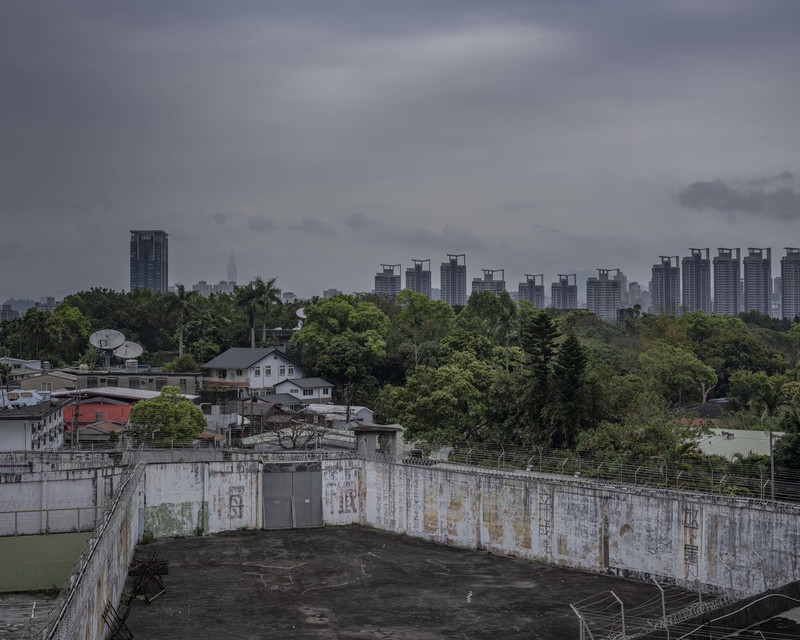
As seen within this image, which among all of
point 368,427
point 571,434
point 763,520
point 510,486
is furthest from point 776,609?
point 368,427

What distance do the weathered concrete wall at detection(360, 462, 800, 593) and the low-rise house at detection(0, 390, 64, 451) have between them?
19.4m

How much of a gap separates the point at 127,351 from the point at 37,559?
168 ft

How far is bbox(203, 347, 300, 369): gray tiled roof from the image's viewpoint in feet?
263

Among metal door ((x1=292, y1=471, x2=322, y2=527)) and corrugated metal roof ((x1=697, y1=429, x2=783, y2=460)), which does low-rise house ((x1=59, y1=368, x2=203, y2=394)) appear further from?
corrugated metal roof ((x1=697, y1=429, x2=783, y2=460))

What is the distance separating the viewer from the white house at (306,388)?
77562mm

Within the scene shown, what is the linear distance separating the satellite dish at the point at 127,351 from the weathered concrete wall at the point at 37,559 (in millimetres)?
48665

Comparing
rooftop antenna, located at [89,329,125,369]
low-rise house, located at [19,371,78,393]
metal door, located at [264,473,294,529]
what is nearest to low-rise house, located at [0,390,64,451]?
metal door, located at [264,473,294,529]

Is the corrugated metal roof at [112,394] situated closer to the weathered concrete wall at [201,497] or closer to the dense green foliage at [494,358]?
the dense green foliage at [494,358]

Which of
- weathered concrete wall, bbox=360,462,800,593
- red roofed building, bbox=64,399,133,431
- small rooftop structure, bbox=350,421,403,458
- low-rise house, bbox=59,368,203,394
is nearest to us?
weathered concrete wall, bbox=360,462,800,593

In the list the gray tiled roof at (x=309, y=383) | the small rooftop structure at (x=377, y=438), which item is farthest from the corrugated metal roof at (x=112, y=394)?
the small rooftop structure at (x=377, y=438)

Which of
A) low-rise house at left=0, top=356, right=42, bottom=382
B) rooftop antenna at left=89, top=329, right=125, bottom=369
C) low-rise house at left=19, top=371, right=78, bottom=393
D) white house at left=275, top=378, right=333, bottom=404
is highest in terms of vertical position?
rooftop antenna at left=89, top=329, right=125, bottom=369

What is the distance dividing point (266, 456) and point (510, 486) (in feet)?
40.1

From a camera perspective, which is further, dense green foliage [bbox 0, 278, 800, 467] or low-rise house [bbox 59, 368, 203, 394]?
low-rise house [bbox 59, 368, 203, 394]

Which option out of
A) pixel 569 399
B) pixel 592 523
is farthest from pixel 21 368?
pixel 592 523
